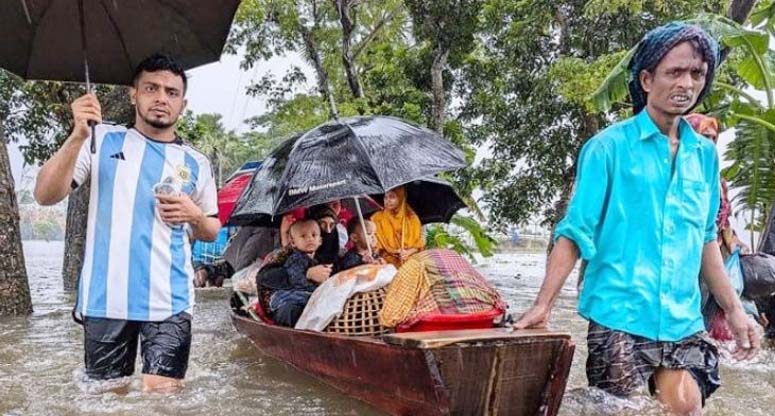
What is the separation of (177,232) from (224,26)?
1458 millimetres

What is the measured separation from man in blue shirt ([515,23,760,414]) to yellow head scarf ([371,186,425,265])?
3.40 m

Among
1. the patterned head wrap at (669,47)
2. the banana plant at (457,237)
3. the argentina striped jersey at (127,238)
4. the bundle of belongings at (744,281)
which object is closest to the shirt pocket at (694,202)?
the patterned head wrap at (669,47)

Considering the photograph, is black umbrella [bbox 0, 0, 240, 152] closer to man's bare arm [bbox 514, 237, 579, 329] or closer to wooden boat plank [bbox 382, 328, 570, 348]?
wooden boat plank [bbox 382, 328, 570, 348]

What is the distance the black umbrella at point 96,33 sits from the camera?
3.47 m

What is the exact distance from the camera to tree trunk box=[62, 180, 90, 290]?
9906 mm

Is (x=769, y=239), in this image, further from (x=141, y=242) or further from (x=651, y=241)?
(x=141, y=242)

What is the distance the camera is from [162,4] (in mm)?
3779

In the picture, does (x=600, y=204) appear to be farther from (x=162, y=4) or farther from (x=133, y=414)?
(x=162, y=4)

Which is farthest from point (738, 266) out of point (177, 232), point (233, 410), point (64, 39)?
point (64, 39)

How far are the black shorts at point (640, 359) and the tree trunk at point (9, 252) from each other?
21.7 feet

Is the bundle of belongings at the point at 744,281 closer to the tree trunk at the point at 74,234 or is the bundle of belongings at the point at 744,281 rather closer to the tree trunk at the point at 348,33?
the tree trunk at the point at 74,234

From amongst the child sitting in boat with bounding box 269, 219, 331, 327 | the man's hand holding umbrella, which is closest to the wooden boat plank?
the man's hand holding umbrella

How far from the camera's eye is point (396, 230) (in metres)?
6.16

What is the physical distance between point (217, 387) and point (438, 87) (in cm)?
1010
